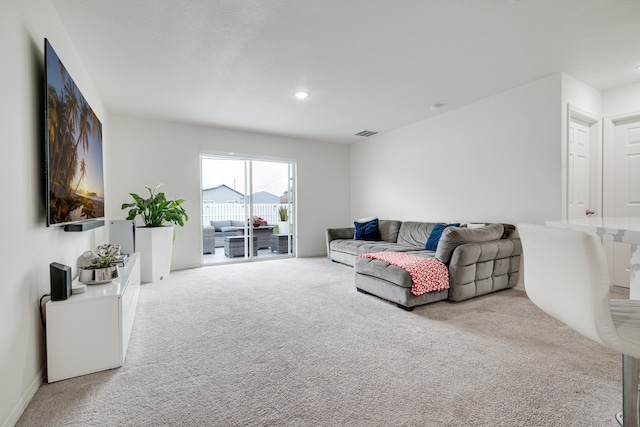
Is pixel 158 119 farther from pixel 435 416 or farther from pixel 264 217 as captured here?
pixel 435 416

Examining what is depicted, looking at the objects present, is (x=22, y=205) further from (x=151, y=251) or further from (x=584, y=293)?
(x=151, y=251)

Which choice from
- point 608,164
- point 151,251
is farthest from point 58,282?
point 608,164

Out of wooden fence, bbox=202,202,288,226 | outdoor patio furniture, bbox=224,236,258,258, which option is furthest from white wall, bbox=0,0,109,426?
wooden fence, bbox=202,202,288,226

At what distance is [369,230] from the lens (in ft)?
18.3

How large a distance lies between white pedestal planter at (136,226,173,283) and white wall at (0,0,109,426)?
210 cm

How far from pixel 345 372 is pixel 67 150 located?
7.93 feet

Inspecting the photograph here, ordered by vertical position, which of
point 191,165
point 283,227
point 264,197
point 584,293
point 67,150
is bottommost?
point 283,227

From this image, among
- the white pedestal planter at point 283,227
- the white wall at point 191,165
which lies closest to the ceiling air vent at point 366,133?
the white wall at point 191,165

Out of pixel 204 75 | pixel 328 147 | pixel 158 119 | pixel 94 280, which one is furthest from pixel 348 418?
pixel 328 147

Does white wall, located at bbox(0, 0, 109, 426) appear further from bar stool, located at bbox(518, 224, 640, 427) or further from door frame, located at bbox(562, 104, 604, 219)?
door frame, located at bbox(562, 104, 604, 219)

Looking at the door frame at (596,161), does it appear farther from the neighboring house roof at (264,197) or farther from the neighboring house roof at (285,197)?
the neighboring house roof at (264,197)

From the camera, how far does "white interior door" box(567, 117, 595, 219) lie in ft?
11.9

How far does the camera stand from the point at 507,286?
12.1 feet

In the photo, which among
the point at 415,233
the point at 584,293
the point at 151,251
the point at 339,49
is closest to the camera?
the point at 584,293
